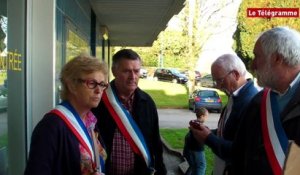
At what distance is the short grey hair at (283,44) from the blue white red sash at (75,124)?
1174mm

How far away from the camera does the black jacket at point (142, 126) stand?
3.60 meters

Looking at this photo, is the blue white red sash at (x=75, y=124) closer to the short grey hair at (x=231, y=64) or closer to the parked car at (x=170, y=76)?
the short grey hair at (x=231, y=64)

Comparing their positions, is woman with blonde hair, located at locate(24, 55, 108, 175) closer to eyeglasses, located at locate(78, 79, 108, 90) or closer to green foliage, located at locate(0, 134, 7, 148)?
eyeglasses, located at locate(78, 79, 108, 90)

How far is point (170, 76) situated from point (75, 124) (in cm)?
4575

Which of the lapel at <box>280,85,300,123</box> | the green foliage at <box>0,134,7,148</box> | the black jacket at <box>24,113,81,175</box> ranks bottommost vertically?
the green foliage at <box>0,134,7,148</box>

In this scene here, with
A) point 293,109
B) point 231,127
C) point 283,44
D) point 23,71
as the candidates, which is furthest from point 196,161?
point 293,109

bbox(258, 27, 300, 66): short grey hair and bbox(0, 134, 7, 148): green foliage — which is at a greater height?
bbox(258, 27, 300, 66): short grey hair

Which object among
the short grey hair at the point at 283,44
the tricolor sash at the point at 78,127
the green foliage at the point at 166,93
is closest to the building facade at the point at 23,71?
the tricolor sash at the point at 78,127

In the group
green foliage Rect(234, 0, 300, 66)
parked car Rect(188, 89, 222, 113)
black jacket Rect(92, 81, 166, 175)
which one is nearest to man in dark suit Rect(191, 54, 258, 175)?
black jacket Rect(92, 81, 166, 175)

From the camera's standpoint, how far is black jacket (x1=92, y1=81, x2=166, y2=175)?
11.8 ft

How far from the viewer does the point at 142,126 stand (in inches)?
147

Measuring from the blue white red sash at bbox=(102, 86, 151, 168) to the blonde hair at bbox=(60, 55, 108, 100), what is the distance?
781mm

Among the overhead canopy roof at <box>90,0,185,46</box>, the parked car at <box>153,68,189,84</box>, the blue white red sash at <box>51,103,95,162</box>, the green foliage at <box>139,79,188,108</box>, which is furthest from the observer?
the parked car at <box>153,68,189,84</box>

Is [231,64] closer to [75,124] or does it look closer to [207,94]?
[75,124]
